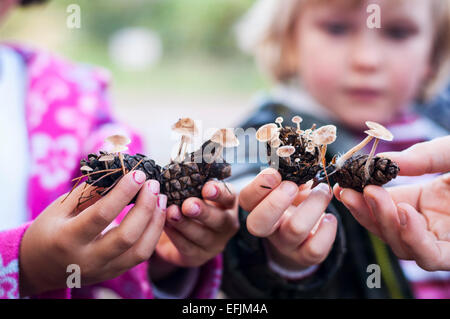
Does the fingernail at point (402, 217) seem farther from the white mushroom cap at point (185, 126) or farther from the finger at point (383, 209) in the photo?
the white mushroom cap at point (185, 126)

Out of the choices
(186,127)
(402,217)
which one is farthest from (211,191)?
(402,217)

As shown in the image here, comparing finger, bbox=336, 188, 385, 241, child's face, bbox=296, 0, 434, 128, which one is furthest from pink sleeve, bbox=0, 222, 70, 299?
child's face, bbox=296, 0, 434, 128

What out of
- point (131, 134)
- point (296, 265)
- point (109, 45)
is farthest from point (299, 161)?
point (109, 45)

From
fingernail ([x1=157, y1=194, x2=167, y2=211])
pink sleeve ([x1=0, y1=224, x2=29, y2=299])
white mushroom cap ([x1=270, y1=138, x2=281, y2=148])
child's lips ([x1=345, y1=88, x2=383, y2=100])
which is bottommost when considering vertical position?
pink sleeve ([x1=0, y1=224, x2=29, y2=299])

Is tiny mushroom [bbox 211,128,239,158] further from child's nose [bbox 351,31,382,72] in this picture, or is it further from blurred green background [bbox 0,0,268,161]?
blurred green background [bbox 0,0,268,161]

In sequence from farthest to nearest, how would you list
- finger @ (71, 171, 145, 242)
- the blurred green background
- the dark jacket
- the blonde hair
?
the blurred green background < the blonde hair < the dark jacket < finger @ (71, 171, 145, 242)

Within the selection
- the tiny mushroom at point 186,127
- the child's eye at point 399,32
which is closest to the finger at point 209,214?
the tiny mushroom at point 186,127

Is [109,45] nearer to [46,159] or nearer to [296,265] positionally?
[46,159]
